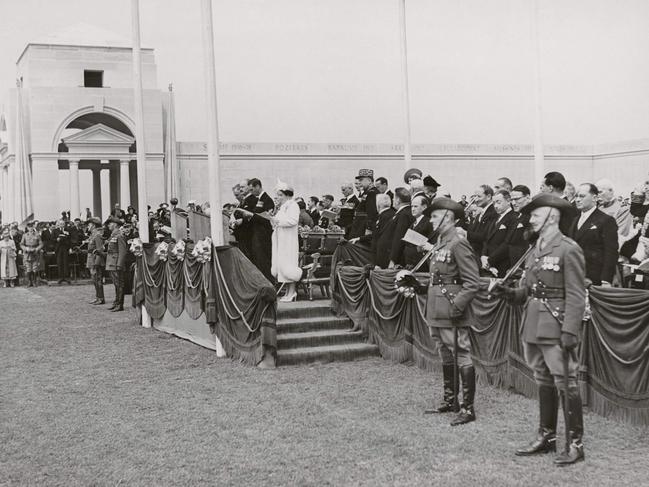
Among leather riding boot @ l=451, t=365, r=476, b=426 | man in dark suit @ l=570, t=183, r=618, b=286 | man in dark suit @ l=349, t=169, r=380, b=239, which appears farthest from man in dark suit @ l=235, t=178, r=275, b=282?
leather riding boot @ l=451, t=365, r=476, b=426

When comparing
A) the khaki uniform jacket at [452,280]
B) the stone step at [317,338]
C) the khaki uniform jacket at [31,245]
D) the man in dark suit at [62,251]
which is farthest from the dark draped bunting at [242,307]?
the man in dark suit at [62,251]

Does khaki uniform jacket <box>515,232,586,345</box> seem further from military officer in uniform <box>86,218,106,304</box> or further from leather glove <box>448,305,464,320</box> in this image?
military officer in uniform <box>86,218,106,304</box>

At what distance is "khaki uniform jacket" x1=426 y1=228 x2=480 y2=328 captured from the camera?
25.4ft

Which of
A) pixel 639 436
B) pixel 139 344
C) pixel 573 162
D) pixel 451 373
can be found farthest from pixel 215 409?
pixel 573 162

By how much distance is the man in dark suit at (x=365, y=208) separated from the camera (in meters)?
13.0

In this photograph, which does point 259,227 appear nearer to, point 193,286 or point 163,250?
point 193,286

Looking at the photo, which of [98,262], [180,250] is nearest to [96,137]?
[98,262]

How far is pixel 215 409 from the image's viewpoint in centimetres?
863

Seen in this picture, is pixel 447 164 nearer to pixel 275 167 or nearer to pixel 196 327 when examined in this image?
pixel 275 167

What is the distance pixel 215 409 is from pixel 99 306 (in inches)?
453

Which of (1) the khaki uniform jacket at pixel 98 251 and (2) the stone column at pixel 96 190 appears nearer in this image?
(1) the khaki uniform jacket at pixel 98 251

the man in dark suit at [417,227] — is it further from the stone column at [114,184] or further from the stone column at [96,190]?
the stone column at [96,190]

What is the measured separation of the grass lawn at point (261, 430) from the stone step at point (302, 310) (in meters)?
1.19

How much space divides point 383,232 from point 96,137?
89.3 feet
